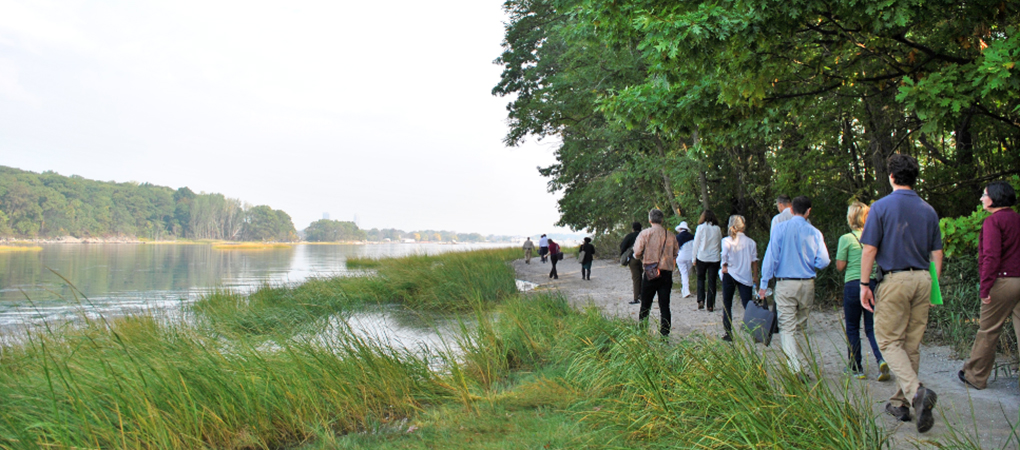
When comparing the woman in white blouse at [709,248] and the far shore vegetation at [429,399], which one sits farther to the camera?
the woman in white blouse at [709,248]

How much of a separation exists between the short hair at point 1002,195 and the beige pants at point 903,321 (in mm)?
1171

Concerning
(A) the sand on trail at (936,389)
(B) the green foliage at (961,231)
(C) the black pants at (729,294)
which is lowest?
(A) the sand on trail at (936,389)

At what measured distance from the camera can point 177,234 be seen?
15800 centimetres

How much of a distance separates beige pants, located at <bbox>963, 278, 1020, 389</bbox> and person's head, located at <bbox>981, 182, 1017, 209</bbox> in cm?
57

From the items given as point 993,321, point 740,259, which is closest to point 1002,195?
point 993,321

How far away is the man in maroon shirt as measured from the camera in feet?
12.8

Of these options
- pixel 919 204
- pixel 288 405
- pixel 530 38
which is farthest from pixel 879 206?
pixel 530 38

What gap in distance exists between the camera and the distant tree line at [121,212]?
352 ft

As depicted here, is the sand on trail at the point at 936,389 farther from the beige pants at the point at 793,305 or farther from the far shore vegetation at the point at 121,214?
the far shore vegetation at the point at 121,214

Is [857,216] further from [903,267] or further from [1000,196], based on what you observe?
[903,267]

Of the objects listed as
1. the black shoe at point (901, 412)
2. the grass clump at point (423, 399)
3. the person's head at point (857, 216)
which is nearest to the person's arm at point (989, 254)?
the person's head at point (857, 216)

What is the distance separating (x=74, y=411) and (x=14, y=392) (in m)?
0.60

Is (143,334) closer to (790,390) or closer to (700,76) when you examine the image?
(790,390)

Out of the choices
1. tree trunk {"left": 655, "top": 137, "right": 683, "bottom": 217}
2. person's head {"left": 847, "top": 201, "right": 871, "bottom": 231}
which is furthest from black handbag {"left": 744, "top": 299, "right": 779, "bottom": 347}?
tree trunk {"left": 655, "top": 137, "right": 683, "bottom": 217}
